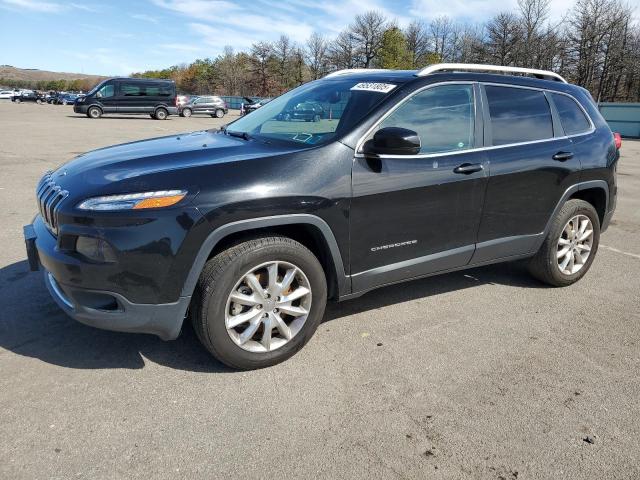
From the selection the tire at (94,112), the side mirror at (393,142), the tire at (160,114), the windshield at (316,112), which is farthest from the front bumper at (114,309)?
the tire at (94,112)

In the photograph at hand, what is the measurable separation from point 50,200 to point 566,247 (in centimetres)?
410

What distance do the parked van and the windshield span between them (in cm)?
2754

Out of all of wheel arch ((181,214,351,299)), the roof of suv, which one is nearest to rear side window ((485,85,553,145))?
the roof of suv

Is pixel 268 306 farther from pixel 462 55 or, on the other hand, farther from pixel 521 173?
pixel 462 55

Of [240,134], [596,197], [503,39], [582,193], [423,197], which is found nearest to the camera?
[423,197]

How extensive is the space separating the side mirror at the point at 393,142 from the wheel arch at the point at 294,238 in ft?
1.95

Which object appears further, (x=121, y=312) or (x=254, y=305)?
(x=254, y=305)

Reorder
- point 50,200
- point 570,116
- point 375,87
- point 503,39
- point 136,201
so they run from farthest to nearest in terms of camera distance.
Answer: point 503,39 → point 570,116 → point 375,87 → point 50,200 → point 136,201

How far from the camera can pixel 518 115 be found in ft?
13.3

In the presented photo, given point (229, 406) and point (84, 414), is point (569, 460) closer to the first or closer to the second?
Answer: point (229, 406)

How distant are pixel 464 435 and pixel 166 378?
1.67 m

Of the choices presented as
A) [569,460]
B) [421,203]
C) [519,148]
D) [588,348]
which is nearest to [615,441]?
[569,460]

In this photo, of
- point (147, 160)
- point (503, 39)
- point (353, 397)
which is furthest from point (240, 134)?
point (503, 39)

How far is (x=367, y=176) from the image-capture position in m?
3.21
